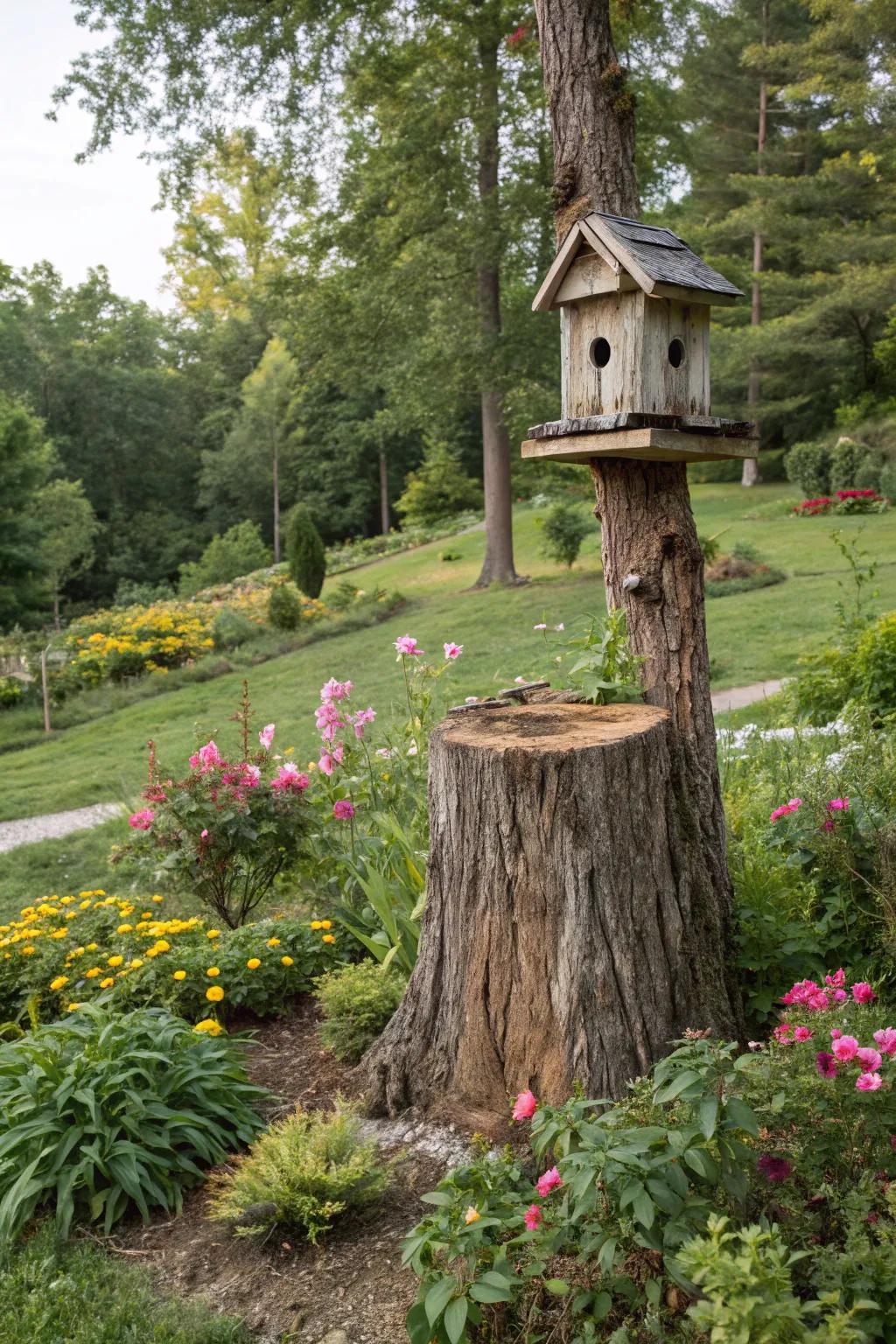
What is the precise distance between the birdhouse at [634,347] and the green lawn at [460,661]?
366cm

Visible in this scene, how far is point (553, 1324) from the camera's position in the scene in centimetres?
216

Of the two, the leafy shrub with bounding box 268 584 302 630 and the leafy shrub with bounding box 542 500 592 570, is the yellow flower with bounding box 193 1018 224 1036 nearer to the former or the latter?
the leafy shrub with bounding box 268 584 302 630

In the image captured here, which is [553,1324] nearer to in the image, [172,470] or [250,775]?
[250,775]

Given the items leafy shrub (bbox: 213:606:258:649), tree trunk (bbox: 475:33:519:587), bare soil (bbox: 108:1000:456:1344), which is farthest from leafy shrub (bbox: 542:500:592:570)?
bare soil (bbox: 108:1000:456:1344)

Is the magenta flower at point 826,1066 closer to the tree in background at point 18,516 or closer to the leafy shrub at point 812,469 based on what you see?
the leafy shrub at point 812,469

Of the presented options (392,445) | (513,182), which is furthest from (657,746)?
(392,445)

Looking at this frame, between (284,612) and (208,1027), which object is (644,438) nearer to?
(208,1027)

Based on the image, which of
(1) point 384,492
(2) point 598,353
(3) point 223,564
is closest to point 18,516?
(3) point 223,564

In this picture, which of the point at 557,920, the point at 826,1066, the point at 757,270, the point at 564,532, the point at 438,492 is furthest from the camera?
the point at 438,492

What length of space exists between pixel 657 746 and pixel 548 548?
14.9 metres

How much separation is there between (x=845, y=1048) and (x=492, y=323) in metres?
14.8

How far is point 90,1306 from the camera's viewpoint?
97.3 inches

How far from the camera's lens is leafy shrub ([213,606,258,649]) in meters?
16.2

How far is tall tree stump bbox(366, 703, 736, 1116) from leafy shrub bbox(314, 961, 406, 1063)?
14.8 inches
